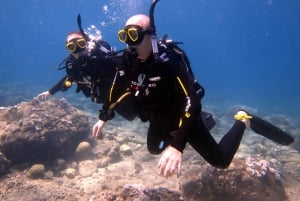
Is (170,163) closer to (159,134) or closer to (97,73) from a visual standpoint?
(159,134)

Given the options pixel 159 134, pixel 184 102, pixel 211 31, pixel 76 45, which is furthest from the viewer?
pixel 211 31

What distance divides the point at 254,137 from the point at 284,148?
7.57ft

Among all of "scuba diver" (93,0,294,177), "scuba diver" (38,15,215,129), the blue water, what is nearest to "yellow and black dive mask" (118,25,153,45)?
"scuba diver" (93,0,294,177)

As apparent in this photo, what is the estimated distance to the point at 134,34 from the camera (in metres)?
4.84

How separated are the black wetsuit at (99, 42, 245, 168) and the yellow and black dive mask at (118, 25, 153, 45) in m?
0.38

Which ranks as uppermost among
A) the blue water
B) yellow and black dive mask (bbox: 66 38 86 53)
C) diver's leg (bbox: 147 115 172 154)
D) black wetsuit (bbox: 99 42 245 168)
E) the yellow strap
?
the blue water

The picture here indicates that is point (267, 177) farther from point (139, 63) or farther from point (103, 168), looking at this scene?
point (103, 168)

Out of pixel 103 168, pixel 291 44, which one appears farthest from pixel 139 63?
pixel 291 44

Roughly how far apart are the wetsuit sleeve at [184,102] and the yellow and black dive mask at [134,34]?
2.40 ft

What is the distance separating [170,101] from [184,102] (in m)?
0.50

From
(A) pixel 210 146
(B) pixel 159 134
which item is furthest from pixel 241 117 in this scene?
(B) pixel 159 134

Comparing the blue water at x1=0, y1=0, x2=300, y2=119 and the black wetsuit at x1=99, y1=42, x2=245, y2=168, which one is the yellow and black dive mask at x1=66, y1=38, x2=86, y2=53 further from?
the blue water at x1=0, y1=0, x2=300, y2=119

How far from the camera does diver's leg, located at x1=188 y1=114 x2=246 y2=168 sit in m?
4.83

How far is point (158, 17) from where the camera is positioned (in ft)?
444
